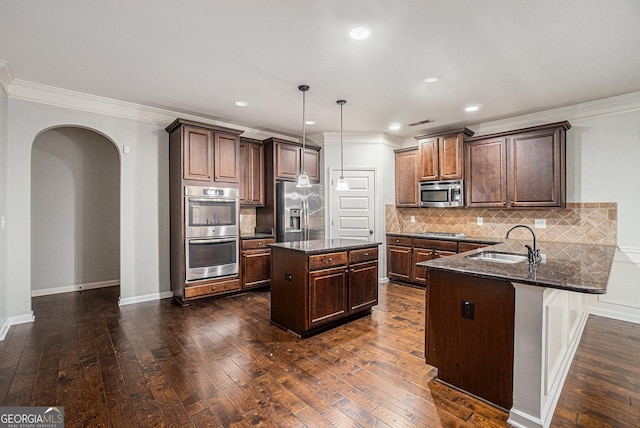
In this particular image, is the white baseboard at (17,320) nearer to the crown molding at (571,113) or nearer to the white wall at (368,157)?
the white wall at (368,157)

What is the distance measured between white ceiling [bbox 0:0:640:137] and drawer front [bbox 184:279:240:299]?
2.50m

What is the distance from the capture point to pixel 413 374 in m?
2.42

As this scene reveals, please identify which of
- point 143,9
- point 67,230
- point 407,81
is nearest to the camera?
point 143,9

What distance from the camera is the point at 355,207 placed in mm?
5625

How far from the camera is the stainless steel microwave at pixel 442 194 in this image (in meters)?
4.91

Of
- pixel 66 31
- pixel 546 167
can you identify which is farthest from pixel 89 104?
pixel 546 167

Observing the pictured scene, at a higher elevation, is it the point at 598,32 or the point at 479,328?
the point at 598,32

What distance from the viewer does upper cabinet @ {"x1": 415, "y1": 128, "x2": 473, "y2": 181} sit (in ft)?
16.0

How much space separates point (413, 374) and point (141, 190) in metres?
4.06

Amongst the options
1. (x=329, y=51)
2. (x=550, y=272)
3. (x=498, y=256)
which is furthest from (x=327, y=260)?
(x=329, y=51)

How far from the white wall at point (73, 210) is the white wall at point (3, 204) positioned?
1.49 m

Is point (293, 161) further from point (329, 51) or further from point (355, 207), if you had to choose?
point (329, 51)

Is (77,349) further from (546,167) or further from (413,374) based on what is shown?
(546,167)

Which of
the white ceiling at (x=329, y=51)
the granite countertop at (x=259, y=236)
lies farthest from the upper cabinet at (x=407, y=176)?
the granite countertop at (x=259, y=236)
